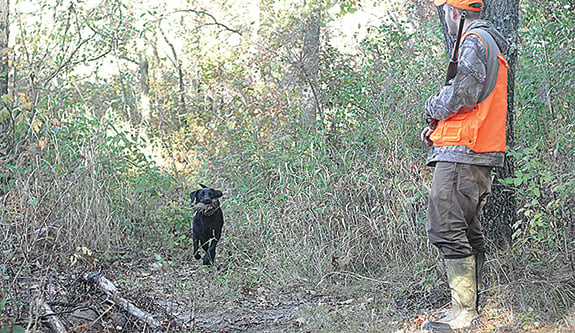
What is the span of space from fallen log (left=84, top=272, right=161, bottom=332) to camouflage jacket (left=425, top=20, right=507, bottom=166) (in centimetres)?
220

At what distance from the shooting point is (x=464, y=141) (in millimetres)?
3656

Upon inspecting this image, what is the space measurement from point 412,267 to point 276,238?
5.40ft

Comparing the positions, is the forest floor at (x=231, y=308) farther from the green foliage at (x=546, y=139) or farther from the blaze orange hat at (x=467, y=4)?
the blaze orange hat at (x=467, y=4)

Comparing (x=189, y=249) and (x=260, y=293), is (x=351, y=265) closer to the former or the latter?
(x=260, y=293)

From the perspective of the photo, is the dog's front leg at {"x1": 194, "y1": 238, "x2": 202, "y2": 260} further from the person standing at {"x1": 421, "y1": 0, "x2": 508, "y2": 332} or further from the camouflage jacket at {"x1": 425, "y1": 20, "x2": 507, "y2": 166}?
the camouflage jacket at {"x1": 425, "y1": 20, "x2": 507, "y2": 166}

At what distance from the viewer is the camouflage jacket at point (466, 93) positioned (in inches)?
141

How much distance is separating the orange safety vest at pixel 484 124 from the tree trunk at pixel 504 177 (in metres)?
1.09

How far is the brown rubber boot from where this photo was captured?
12.5 feet

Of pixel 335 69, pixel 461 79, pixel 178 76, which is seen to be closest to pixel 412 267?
pixel 461 79

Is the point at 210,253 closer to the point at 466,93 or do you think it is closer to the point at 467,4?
the point at 466,93

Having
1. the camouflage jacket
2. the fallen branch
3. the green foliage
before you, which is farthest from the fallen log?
the green foliage

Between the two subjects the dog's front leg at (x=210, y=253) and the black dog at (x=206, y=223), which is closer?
the dog's front leg at (x=210, y=253)

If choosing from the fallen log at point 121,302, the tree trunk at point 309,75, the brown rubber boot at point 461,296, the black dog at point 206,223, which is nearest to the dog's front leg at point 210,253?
the black dog at point 206,223

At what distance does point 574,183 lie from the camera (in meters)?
4.10
